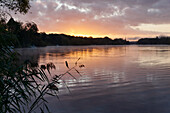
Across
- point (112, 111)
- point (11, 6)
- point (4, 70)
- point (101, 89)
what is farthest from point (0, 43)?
point (11, 6)

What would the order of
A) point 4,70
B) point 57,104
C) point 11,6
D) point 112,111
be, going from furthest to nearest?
1. point 11,6
2. point 57,104
3. point 112,111
4. point 4,70

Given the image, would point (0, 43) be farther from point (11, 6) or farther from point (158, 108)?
point (11, 6)

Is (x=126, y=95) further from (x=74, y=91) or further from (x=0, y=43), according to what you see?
(x=0, y=43)

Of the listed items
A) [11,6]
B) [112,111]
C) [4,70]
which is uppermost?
[11,6]

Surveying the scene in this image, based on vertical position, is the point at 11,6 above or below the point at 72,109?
above

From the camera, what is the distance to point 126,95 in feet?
26.7

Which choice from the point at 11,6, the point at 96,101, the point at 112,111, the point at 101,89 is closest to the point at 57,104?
the point at 96,101

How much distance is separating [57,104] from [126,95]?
3.51 metres

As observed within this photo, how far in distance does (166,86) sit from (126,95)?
3242 mm

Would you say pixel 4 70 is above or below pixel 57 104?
above

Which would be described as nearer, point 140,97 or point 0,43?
point 0,43

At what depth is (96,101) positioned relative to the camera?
7.37m

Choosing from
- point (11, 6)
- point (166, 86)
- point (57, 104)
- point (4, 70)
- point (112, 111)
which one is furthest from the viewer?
point (11, 6)

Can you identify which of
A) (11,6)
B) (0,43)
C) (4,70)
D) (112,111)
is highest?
(11,6)
